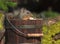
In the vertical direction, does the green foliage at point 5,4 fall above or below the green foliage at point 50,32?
above

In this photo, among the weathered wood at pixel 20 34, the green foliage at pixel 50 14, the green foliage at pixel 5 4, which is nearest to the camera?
the green foliage at pixel 50 14

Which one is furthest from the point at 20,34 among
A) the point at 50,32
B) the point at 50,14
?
the point at 50,14

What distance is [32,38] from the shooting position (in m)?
5.87

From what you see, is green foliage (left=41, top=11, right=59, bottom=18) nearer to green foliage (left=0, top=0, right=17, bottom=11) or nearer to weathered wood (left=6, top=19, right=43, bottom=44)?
weathered wood (left=6, top=19, right=43, bottom=44)

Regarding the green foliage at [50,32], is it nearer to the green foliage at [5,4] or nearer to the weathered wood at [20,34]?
the weathered wood at [20,34]

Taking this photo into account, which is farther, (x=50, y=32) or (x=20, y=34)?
(x=50, y=32)

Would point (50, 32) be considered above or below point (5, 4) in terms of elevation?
below

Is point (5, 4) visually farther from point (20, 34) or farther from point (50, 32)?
point (50, 32)

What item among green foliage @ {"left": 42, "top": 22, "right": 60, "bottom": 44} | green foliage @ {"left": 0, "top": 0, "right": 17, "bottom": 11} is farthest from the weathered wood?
green foliage @ {"left": 0, "top": 0, "right": 17, "bottom": 11}

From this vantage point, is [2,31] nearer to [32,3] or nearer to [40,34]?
[40,34]

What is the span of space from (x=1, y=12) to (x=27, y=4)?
0.79 meters

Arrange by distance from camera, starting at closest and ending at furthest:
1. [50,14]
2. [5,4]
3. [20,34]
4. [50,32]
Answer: [50,14]
[20,34]
[50,32]
[5,4]

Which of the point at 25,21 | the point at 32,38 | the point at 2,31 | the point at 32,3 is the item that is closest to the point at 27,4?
the point at 32,3

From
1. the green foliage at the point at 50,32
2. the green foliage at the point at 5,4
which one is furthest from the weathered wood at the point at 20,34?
the green foliage at the point at 5,4
